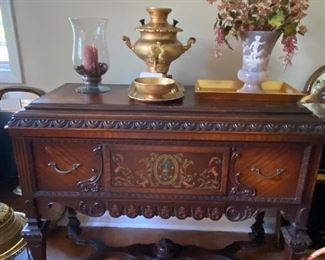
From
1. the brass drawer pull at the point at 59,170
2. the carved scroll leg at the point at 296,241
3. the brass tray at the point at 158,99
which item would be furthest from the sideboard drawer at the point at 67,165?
the carved scroll leg at the point at 296,241

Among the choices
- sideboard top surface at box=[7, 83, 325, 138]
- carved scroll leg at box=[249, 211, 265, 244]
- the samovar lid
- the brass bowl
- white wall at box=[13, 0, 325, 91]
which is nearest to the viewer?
sideboard top surface at box=[7, 83, 325, 138]

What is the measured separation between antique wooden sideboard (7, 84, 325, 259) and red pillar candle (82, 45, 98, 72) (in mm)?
162

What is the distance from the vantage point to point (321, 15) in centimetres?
150

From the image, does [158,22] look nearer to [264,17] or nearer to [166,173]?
[264,17]

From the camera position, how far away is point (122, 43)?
1.61 metres

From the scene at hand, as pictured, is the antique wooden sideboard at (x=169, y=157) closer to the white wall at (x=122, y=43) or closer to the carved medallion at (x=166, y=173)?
the carved medallion at (x=166, y=173)

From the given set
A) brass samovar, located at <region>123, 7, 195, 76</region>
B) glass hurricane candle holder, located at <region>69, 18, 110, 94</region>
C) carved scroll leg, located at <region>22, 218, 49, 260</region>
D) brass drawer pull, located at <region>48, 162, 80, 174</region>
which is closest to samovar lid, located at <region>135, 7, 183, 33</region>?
brass samovar, located at <region>123, 7, 195, 76</region>

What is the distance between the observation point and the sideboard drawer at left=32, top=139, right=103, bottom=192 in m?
1.13

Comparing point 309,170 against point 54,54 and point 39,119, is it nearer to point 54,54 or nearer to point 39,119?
point 39,119

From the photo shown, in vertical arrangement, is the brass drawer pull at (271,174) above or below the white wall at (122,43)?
below

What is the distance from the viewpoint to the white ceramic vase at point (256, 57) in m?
1.18

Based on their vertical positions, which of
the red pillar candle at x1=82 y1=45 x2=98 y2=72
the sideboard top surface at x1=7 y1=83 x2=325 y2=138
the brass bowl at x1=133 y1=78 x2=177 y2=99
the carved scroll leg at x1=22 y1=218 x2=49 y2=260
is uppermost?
the red pillar candle at x1=82 y1=45 x2=98 y2=72

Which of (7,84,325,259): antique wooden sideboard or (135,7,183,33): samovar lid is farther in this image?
(135,7,183,33): samovar lid

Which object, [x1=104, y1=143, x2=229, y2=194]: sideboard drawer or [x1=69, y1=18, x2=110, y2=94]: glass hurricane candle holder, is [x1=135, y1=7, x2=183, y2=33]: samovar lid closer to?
[x1=69, y1=18, x2=110, y2=94]: glass hurricane candle holder
